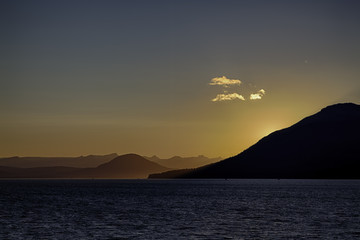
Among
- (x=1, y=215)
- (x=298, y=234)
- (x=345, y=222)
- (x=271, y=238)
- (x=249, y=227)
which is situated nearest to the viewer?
(x=271, y=238)

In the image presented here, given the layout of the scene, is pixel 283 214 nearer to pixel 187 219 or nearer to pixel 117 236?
pixel 187 219

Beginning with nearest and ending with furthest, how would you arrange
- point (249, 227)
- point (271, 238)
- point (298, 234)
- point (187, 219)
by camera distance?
1. point (271, 238)
2. point (298, 234)
3. point (249, 227)
4. point (187, 219)

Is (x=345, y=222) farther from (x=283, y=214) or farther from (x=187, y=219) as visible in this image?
(x=187, y=219)

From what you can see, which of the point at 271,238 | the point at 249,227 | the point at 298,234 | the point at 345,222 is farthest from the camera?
the point at 345,222

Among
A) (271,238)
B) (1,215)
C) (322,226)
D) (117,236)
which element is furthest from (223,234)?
(1,215)

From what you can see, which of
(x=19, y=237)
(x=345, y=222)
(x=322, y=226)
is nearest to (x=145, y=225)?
(x=19, y=237)

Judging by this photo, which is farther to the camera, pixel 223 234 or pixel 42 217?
pixel 42 217

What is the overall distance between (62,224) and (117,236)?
1812cm

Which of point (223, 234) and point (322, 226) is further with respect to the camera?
point (322, 226)

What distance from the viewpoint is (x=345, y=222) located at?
83750 mm

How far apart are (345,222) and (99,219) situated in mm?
43868

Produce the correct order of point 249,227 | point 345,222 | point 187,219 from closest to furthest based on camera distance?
point 249,227, point 345,222, point 187,219

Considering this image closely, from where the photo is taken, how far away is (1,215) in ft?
311

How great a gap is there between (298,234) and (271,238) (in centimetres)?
640
